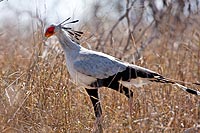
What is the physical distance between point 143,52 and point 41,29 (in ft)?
6.72

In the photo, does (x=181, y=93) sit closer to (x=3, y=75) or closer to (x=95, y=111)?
(x=95, y=111)

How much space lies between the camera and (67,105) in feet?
13.4

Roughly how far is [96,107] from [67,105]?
0.24 m

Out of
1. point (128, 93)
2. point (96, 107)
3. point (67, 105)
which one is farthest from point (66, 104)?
point (128, 93)

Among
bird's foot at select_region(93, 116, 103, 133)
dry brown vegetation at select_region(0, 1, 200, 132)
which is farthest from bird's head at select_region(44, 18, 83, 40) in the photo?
bird's foot at select_region(93, 116, 103, 133)

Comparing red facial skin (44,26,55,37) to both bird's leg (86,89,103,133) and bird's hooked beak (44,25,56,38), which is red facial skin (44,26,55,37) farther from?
bird's leg (86,89,103,133)

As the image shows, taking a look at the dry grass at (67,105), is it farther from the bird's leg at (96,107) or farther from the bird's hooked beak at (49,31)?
the bird's hooked beak at (49,31)

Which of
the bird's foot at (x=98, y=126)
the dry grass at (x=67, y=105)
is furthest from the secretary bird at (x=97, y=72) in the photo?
the bird's foot at (x=98, y=126)

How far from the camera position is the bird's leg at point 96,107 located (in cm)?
386

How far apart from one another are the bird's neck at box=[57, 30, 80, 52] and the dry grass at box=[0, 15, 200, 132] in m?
0.18

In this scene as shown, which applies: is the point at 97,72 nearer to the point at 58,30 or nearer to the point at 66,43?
the point at 66,43

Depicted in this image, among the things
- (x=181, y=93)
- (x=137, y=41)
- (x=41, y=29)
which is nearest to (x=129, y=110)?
(x=181, y=93)

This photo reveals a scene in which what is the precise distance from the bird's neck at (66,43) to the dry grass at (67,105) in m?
0.18

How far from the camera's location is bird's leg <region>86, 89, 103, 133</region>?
152 inches
